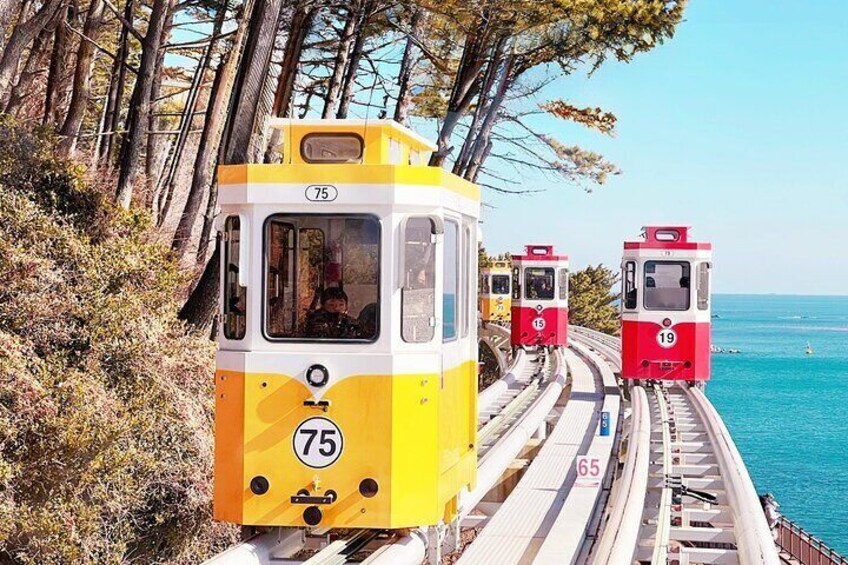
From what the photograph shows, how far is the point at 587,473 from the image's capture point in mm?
13219

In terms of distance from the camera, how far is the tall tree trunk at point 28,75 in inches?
725

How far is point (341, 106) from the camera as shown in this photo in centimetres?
2248

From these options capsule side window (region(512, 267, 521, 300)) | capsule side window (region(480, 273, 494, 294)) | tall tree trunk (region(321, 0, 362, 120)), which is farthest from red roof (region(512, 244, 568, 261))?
capsule side window (region(480, 273, 494, 294))

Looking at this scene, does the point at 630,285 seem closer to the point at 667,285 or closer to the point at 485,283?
the point at 667,285

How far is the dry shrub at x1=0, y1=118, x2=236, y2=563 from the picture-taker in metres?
9.16

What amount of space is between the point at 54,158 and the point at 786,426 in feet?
221

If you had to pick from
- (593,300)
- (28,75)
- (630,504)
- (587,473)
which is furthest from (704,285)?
(593,300)

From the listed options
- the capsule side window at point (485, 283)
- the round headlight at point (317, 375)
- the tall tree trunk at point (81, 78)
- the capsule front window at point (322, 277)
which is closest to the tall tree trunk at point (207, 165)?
the tall tree trunk at point (81, 78)

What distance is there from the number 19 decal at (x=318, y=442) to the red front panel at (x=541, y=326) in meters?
23.6

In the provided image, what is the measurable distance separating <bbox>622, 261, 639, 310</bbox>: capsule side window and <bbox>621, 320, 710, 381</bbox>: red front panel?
34 cm

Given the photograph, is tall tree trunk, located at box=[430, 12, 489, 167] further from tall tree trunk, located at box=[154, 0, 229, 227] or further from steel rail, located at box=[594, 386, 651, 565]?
steel rail, located at box=[594, 386, 651, 565]

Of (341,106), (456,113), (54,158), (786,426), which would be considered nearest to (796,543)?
(456,113)

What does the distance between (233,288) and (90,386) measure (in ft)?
9.06

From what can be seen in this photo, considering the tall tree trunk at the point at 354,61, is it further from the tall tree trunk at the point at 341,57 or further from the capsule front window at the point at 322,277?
the capsule front window at the point at 322,277
